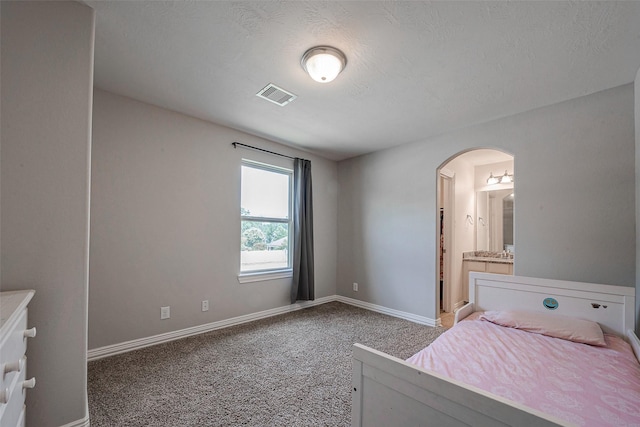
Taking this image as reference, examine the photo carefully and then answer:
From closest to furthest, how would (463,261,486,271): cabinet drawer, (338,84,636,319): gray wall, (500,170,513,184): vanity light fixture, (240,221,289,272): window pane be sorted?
1. (338,84,636,319): gray wall
2. (240,221,289,272): window pane
3. (463,261,486,271): cabinet drawer
4. (500,170,513,184): vanity light fixture

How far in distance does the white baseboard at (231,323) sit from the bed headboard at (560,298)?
96cm

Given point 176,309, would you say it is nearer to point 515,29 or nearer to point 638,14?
point 515,29

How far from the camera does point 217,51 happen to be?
6.19ft

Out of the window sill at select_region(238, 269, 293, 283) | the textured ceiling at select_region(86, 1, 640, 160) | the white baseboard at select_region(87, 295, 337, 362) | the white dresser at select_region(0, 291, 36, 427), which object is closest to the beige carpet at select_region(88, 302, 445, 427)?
the white baseboard at select_region(87, 295, 337, 362)

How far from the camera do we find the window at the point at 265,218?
350 cm

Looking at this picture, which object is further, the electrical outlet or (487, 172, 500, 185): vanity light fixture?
(487, 172, 500, 185): vanity light fixture

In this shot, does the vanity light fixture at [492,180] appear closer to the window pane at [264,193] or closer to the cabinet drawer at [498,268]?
the cabinet drawer at [498,268]

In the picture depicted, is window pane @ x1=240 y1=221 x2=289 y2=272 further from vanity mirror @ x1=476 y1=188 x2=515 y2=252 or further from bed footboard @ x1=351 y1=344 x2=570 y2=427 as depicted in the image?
vanity mirror @ x1=476 y1=188 x2=515 y2=252

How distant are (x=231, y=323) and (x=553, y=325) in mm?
3075

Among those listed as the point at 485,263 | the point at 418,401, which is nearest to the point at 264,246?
the point at 418,401

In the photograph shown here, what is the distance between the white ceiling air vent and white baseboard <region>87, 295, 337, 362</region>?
8.20 ft

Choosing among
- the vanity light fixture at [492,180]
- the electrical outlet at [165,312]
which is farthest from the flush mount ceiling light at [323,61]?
the vanity light fixture at [492,180]

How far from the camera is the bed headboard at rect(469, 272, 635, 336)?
2023 millimetres

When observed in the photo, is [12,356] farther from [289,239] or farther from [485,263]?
[485,263]
